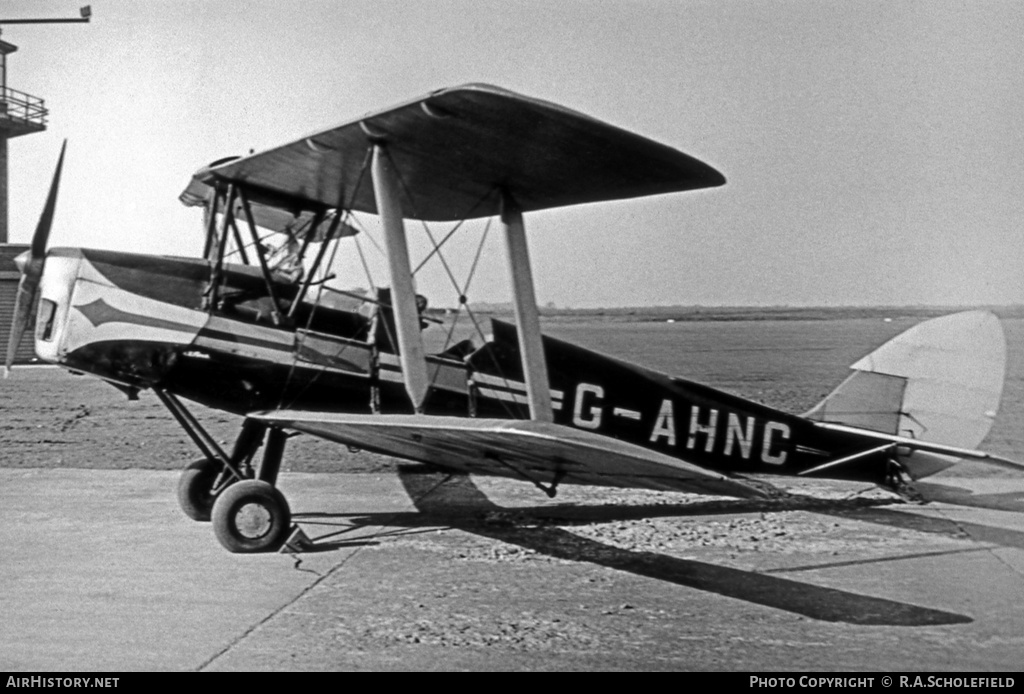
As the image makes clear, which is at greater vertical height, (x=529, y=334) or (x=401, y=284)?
(x=401, y=284)

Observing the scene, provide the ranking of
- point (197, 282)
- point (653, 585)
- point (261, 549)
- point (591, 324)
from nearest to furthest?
point (653, 585) < point (261, 549) < point (197, 282) < point (591, 324)

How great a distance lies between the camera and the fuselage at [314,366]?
216 inches

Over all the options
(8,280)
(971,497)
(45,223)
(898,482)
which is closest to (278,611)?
(45,223)

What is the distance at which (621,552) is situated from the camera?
5672 millimetres

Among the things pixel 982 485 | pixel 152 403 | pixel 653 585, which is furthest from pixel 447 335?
pixel 152 403

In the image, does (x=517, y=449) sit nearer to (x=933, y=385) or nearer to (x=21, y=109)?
(x=933, y=385)

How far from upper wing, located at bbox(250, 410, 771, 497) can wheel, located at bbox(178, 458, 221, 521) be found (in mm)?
1073

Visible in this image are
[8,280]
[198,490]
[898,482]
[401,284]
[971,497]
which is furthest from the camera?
[8,280]

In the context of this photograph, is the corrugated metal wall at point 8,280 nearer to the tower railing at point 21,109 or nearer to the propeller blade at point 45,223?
the tower railing at point 21,109

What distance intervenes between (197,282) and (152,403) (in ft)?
30.0

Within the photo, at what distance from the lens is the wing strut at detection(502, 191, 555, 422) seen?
5.38 meters

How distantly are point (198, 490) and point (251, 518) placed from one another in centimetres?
112

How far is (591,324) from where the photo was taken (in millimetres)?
32531

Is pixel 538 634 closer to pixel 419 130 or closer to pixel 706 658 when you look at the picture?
pixel 706 658
